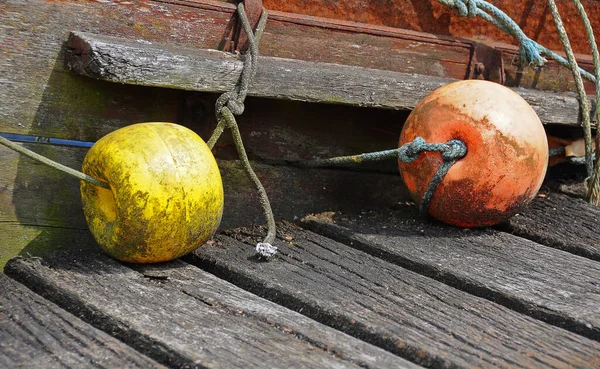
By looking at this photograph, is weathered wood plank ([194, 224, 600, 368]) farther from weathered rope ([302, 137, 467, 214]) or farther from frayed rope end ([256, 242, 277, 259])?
weathered rope ([302, 137, 467, 214])

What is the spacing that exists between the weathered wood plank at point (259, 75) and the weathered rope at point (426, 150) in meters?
0.18

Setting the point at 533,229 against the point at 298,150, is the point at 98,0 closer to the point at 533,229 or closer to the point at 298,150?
the point at 298,150

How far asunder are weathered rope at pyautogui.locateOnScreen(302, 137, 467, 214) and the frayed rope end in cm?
52

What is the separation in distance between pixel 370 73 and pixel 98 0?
90 centimetres

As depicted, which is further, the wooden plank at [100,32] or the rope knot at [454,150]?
the rope knot at [454,150]

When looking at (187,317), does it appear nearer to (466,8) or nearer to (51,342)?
(51,342)

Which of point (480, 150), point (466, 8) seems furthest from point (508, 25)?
point (480, 150)

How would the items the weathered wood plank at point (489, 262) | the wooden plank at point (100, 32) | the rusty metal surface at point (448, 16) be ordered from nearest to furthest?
the weathered wood plank at point (489, 262), the wooden plank at point (100, 32), the rusty metal surface at point (448, 16)

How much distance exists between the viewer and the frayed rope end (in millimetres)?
2283

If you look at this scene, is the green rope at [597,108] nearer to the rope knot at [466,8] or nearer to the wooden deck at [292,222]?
the wooden deck at [292,222]

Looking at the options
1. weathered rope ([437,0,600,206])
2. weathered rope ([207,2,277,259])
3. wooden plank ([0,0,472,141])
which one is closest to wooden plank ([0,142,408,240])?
wooden plank ([0,0,472,141])

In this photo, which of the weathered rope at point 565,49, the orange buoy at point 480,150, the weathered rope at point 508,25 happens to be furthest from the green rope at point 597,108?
the orange buoy at point 480,150

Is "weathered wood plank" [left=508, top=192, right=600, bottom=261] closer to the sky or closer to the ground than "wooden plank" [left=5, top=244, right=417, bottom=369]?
closer to the sky

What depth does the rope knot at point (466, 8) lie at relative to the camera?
290cm
